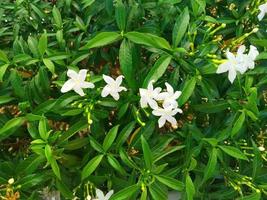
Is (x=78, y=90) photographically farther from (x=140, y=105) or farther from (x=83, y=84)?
(x=140, y=105)

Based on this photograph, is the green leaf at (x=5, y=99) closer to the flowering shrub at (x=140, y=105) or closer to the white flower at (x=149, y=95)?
the flowering shrub at (x=140, y=105)

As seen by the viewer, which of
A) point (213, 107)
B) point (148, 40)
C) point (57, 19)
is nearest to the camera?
point (148, 40)

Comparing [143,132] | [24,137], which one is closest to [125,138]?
[143,132]

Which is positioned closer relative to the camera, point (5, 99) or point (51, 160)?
point (51, 160)

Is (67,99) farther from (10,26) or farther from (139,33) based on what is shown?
(10,26)

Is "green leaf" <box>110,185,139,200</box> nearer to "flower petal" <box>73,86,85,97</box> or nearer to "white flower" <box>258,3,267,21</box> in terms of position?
"flower petal" <box>73,86,85,97</box>

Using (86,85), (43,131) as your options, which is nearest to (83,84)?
(86,85)

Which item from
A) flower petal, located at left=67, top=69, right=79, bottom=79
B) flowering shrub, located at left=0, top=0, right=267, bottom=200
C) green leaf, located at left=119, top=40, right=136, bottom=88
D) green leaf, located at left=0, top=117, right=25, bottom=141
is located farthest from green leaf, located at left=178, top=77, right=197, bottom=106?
green leaf, located at left=0, top=117, right=25, bottom=141

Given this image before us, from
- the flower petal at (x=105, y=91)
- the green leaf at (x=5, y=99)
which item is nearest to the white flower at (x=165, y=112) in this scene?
the flower petal at (x=105, y=91)
